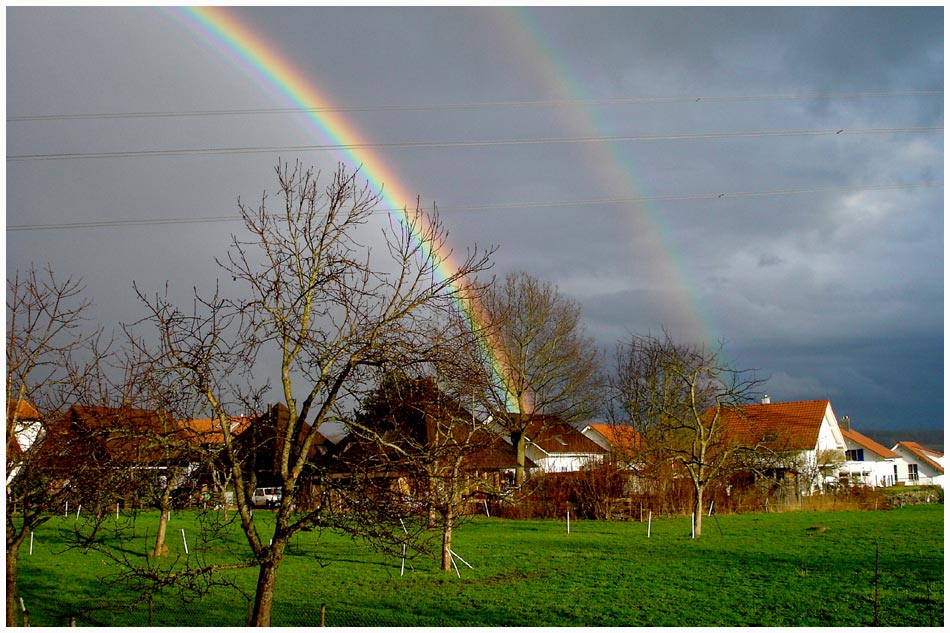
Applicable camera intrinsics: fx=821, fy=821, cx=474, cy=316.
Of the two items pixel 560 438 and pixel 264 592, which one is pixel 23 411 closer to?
pixel 264 592

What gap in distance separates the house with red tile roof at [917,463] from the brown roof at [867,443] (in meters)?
2.04

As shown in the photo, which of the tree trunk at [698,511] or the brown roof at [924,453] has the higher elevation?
the tree trunk at [698,511]

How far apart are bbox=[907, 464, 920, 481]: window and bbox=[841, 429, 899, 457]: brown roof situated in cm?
282

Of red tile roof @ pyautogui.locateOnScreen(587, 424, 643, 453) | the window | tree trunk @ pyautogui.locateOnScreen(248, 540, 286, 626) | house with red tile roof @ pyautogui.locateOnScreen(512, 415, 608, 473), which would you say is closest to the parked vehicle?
tree trunk @ pyautogui.locateOnScreen(248, 540, 286, 626)

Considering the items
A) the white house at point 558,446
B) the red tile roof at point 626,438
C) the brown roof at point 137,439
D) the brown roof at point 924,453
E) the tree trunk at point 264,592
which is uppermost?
the brown roof at point 137,439

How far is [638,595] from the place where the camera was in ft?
44.2

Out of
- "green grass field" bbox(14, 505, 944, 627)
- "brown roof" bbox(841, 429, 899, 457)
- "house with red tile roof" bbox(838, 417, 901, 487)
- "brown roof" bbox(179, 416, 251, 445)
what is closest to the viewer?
"brown roof" bbox(179, 416, 251, 445)

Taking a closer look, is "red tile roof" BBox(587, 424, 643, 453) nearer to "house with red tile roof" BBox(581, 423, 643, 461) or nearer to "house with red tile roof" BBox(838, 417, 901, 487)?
"house with red tile roof" BBox(581, 423, 643, 461)

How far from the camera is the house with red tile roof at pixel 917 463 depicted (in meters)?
70.7

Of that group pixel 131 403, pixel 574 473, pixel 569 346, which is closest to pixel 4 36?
pixel 131 403

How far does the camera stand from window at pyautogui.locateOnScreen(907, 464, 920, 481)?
72.0 meters

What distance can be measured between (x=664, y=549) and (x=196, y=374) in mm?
16438

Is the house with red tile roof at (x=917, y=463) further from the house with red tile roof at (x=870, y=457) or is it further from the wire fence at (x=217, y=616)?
the wire fence at (x=217, y=616)

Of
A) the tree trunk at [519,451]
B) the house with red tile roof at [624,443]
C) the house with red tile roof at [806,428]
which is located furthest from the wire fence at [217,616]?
the house with red tile roof at [806,428]
